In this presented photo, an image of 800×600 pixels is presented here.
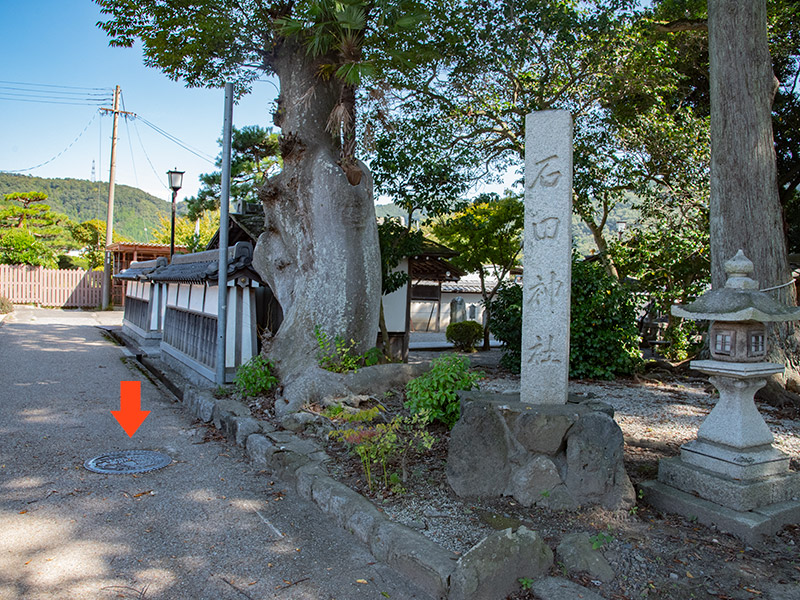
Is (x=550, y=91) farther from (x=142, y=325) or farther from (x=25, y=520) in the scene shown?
(x=142, y=325)

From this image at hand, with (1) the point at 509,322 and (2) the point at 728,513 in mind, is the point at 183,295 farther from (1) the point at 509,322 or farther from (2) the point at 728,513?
(2) the point at 728,513

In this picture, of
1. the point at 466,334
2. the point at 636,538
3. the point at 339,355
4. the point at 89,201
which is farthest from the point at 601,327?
the point at 89,201

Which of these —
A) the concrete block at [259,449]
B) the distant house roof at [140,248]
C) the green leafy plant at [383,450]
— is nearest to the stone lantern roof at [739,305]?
the green leafy plant at [383,450]

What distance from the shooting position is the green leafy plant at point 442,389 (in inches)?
228

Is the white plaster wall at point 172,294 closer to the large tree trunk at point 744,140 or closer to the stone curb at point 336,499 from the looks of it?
the stone curb at point 336,499

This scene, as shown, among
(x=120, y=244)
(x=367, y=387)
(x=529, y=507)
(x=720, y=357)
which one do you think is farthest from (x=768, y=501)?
(x=120, y=244)

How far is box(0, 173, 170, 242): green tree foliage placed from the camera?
3280 inches

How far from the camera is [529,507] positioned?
14.4 feet

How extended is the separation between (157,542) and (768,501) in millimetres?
4703

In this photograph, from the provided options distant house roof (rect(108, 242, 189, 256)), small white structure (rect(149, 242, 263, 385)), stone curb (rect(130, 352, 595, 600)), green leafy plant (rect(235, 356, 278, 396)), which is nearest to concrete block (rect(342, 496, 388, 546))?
stone curb (rect(130, 352, 595, 600))

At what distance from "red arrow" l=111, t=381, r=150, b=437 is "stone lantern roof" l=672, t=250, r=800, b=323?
22.6ft

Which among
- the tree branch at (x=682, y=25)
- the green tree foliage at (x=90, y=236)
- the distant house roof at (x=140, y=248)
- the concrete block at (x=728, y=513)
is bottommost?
the concrete block at (x=728, y=513)

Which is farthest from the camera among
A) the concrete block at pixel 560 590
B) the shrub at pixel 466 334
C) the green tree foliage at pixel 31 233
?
the green tree foliage at pixel 31 233

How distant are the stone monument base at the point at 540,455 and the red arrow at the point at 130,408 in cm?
497
